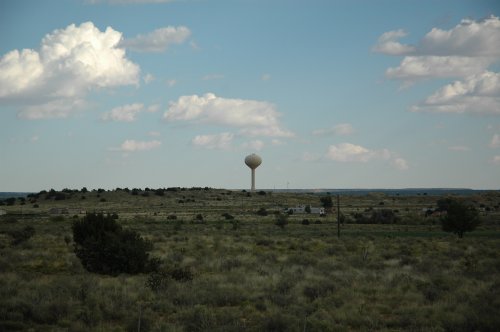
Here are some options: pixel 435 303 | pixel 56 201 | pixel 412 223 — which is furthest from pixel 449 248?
pixel 56 201

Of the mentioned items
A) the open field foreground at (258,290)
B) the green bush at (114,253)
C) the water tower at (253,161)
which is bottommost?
the open field foreground at (258,290)

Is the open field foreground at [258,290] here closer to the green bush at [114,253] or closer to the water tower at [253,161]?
the green bush at [114,253]

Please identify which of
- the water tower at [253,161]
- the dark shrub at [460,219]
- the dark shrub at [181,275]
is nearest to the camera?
the dark shrub at [181,275]

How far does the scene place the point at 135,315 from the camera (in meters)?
14.9

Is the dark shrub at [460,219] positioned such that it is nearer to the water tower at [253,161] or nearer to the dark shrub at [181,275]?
the dark shrub at [181,275]

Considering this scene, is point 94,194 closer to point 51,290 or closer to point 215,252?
point 215,252

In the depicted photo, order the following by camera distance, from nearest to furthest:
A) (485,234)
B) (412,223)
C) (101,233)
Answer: (101,233) < (485,234) < (412,223)

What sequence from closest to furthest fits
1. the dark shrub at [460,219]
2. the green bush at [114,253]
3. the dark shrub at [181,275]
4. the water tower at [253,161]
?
1. the dark shrub at [181,275]
2. the green bush at [114,253]
3. the dark shrub at [460,219]
4. the water tower at [253,161]

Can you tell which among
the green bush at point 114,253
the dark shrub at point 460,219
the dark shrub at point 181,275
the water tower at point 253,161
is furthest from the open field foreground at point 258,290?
the water tower at point 253,161

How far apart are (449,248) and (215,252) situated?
1468 cm

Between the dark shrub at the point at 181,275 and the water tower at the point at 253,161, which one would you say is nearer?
the dark shrub at the point at 181,275

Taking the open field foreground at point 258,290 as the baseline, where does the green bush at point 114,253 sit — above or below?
above

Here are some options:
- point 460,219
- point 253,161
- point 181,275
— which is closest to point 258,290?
point 181,275

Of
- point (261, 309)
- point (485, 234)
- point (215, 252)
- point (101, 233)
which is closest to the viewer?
point (261, 309)
